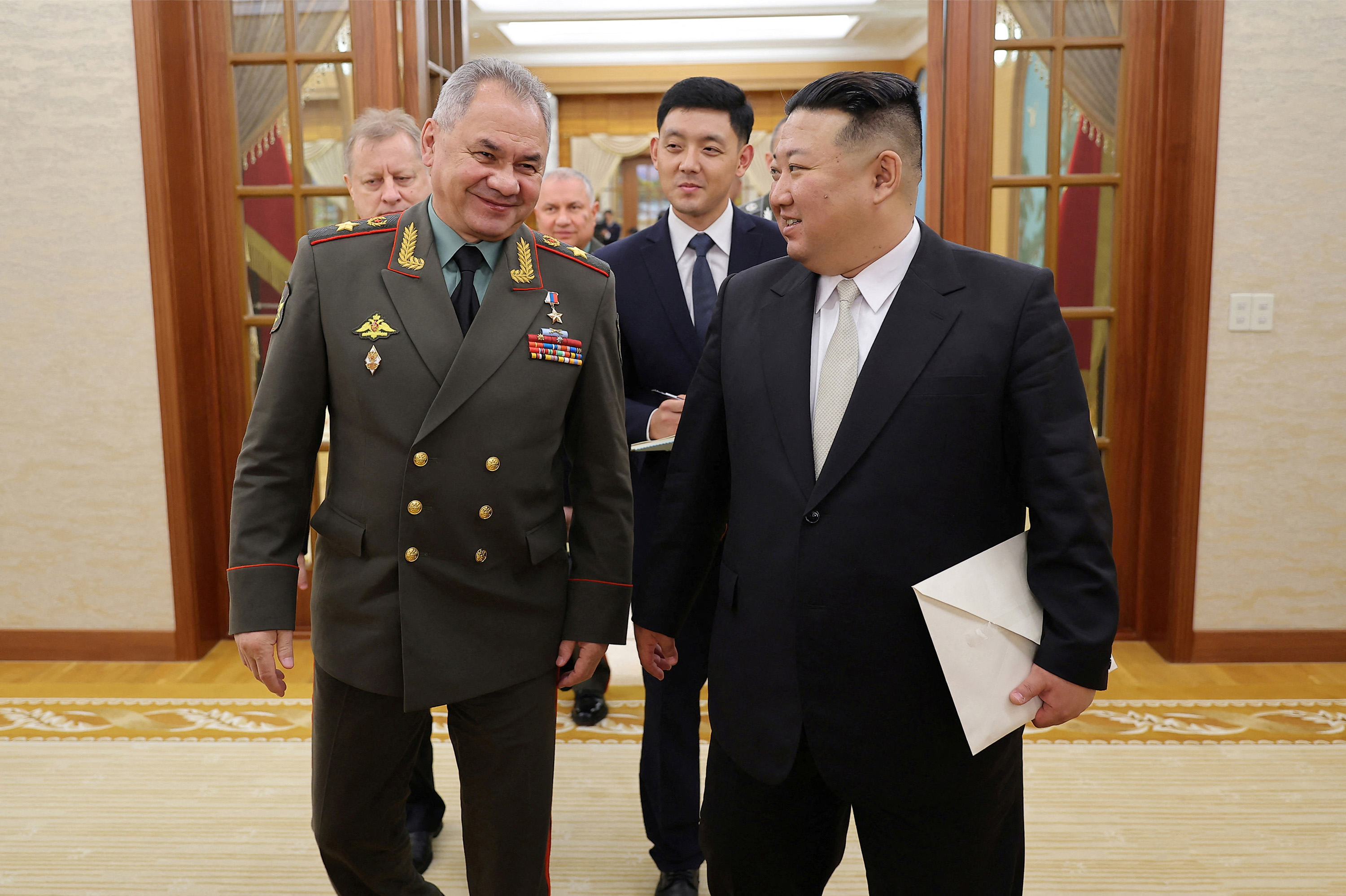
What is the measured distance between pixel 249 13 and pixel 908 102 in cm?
283

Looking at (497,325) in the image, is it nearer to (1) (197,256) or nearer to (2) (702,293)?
(2) (702,293)

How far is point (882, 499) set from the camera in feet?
4.44

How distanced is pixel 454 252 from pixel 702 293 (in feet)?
2.33

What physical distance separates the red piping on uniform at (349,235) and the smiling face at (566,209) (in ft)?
6.22

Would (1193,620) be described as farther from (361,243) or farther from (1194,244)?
(361,243)

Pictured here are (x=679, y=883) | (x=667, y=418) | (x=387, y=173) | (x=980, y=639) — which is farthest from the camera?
(x=387, y=173)

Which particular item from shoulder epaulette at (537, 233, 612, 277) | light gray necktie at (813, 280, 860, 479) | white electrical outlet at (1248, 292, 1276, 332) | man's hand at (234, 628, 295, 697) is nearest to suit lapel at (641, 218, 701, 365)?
shoulder epaulette at (537, 233, 612, 277)

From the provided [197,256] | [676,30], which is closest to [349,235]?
[197,256]

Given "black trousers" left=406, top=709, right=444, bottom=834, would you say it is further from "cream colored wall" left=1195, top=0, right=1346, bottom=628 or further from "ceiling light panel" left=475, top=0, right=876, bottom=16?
"ceiling light panel" left=475, top=0, right=876, bottom=16

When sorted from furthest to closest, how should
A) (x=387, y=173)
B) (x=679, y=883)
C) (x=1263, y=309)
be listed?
(x=1263, y=309)
(x=387, y=173)
(x=679, y=883)

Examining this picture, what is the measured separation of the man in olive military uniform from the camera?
4.98 feet

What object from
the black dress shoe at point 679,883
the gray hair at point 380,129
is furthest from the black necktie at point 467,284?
the black dress shoe at point 679,883

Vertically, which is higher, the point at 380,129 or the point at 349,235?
the point at 380,129

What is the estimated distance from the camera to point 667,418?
2.04 m
